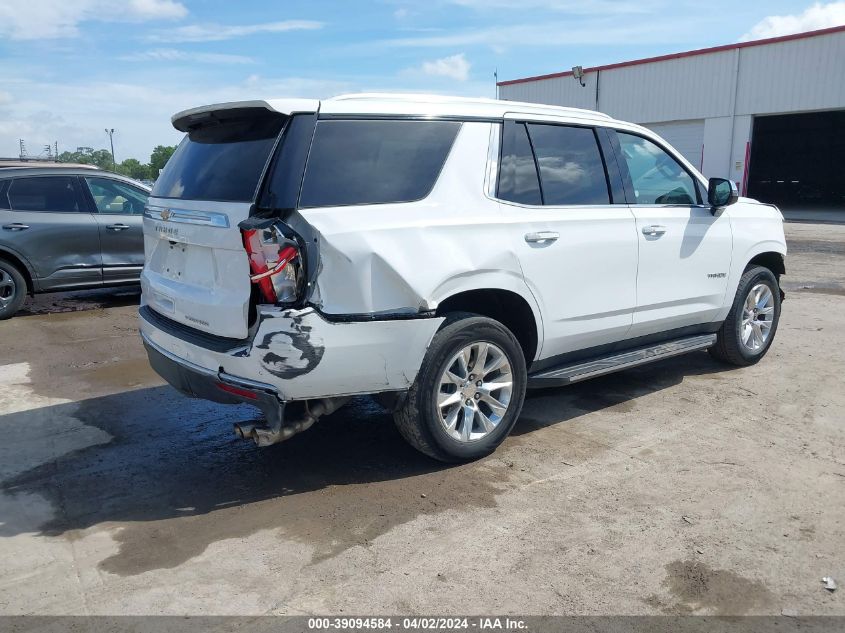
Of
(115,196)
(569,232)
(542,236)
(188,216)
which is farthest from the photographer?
(115,196)

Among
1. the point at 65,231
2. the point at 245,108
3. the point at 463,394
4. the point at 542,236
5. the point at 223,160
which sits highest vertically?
the point at 245,108

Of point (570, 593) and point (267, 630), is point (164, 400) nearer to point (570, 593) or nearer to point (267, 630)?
point (267, 630)

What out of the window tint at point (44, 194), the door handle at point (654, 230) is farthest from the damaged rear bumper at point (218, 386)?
the window tint at point (44, 194)

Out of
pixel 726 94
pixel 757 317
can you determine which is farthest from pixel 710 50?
pixel 757 317

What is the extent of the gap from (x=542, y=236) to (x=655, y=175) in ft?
4.93

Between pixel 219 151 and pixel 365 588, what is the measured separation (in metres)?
2.44

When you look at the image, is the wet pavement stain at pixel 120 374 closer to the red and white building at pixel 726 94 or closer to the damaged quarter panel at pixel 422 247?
the damaged quarter panel at pixel 422 247

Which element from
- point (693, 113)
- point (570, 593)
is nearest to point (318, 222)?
point (570, 593)

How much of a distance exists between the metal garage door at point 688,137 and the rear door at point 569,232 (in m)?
27.6

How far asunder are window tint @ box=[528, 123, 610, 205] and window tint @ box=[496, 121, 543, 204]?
0.24 feet

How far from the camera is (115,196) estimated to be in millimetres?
9430

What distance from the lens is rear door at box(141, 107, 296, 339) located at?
366 centimetres

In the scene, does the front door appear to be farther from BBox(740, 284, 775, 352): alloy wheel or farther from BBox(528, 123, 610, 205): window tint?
BBox(740, 284, 775, 352): alloy wheel

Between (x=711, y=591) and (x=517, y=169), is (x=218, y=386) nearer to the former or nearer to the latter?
(x=517, y=169)
